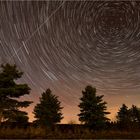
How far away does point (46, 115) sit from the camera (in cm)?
3909

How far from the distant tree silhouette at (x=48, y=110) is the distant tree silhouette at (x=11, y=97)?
12.6m

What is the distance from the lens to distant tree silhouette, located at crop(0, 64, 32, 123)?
24.4 metres

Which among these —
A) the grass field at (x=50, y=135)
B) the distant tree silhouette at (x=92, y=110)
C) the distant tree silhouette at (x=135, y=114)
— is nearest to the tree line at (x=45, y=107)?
the distant tree silhouette at (x=92, y=110)

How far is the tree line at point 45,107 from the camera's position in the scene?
25.0 metres

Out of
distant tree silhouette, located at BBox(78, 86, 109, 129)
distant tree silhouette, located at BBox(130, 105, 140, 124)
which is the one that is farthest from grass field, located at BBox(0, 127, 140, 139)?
distant tree silhouette, located at BBox(130, 105, 140, 124)

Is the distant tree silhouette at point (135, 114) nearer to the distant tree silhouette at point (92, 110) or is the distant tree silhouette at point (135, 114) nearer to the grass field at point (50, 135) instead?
the distant tree silhouette at point (92, 110)

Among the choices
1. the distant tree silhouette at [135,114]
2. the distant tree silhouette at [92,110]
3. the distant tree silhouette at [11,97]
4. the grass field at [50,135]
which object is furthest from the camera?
the distant tree silhouette at [135,114]

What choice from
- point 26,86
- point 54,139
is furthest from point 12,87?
point 54,139

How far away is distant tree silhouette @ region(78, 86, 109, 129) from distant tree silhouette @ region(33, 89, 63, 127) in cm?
529

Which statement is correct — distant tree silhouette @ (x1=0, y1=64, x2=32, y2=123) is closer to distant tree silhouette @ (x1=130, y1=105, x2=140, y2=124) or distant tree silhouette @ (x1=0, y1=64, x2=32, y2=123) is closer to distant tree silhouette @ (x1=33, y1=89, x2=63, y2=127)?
distant tree silhouette @ (x1=33, y1=89, x2=63, y2=127)

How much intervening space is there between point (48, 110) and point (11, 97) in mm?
14270

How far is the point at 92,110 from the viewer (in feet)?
116

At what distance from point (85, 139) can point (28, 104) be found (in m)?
13.4

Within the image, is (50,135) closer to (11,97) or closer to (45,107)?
(11,97)
